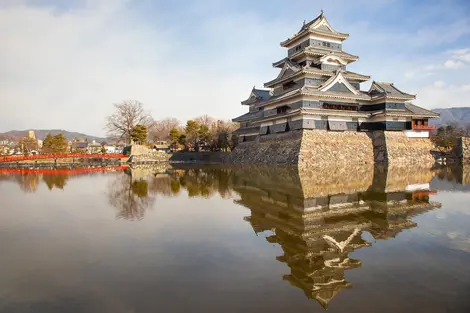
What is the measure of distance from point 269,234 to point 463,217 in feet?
20.4

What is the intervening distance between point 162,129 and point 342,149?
7360 cm

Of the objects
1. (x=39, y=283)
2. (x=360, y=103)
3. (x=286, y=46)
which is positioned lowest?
(x=39, y=283)

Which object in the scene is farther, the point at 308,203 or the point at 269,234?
the point at 308,203

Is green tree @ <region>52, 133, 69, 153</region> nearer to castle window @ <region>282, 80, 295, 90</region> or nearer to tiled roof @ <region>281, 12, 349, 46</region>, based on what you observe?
castle window @ <region>282, 80, 295, 90</region>

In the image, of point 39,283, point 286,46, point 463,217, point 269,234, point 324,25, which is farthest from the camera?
point 286,46

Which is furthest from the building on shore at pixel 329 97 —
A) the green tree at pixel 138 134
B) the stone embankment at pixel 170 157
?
the green tree at pixel 138 134

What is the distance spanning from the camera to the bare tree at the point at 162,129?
285 feet

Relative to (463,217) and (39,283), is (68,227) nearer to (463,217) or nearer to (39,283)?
(39,283)

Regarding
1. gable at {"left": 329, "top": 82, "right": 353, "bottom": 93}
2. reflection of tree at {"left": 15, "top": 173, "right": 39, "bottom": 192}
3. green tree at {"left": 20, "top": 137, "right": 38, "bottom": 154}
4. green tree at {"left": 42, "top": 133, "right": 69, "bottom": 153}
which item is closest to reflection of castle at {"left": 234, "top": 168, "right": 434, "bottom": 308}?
reflection of tree at {"left": 15, "top": 173, "right": 39, "bottom": 192}

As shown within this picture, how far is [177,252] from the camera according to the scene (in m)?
6.36

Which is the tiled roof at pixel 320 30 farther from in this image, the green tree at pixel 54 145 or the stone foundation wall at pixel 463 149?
the green tree at pixel 54 145

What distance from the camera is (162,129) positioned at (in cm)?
9512

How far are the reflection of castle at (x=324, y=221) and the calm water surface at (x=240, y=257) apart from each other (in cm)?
4

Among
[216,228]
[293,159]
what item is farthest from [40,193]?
[293,159]
